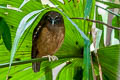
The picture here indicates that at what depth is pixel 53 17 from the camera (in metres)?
1.69

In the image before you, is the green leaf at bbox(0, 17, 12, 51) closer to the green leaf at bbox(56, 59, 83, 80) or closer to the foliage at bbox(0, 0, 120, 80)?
the foliage at bbox(0, 0, 120, 80)

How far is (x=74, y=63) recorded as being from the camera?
1366mm

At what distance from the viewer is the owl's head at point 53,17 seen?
5.41 ft

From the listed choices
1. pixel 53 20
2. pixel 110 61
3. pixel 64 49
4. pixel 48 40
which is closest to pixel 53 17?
pixel 53 20

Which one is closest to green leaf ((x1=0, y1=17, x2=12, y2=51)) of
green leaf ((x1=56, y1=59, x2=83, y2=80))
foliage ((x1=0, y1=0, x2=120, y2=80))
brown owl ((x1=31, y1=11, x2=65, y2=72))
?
foliage ((x1=0, y1=0, x2=120, y2=80))

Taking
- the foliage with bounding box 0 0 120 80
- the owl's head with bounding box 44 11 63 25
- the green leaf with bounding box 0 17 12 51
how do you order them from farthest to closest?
the owl's head with bounding box 44 11 63 25 < the foliage with bounding box 0 0 120 80 < the green leaf with bounding box 0 17 12 51

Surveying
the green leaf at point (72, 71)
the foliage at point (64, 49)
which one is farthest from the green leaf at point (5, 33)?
the green leaf at point (72, 71)

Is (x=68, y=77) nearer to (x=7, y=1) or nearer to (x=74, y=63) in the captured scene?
(x=74, y=63)

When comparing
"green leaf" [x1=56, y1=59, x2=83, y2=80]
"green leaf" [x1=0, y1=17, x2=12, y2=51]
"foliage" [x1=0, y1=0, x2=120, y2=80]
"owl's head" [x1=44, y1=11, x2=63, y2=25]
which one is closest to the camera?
"green leaf" [x1=0, y1=17, x2=12, y2=51]

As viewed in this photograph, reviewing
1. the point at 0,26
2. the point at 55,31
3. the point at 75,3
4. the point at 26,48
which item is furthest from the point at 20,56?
the point at 55,31

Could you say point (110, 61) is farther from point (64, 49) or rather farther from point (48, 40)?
point (48, 40)

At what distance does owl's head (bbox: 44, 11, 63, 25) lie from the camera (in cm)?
165

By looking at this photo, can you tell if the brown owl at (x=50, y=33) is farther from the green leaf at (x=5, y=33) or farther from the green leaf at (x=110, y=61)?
the green leaf at (x=5, y=33)

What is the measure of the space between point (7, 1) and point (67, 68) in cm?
43
